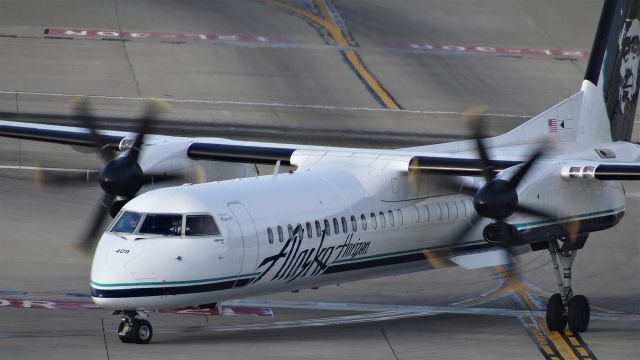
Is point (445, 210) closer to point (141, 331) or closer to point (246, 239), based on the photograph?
point (246, 239)

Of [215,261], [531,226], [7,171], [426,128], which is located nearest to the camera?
[215,261]

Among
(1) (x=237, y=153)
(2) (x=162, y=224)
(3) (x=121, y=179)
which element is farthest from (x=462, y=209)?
(2) (x=162, y=224)

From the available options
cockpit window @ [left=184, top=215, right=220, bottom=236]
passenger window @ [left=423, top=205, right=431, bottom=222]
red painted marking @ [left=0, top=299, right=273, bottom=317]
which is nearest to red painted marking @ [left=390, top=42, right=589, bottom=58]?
passenger window @ [left=423, top=205, right=431, bottom=222]

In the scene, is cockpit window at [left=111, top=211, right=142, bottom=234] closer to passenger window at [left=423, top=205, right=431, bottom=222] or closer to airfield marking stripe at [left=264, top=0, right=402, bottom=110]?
passenger window at [left=423, top=205, right=431, bottom=222]

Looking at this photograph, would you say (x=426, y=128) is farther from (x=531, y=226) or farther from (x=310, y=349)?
(x=310, y=349)

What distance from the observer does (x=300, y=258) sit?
87.7 feet

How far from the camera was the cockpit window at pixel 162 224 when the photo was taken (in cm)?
2502

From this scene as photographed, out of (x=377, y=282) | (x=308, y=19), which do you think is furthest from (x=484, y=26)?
(x=377, y=282)

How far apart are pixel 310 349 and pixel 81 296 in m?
6.44

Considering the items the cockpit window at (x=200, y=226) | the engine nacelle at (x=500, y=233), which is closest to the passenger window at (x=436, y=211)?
the engine nacelle at (x=500, y=233)

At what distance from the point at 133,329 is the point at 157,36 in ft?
118

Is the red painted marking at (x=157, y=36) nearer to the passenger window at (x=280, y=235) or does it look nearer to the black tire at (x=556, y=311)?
the black tire at (x=556, y=311)

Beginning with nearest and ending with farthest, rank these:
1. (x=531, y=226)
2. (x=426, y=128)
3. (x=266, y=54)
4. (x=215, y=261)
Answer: (x=215, y=261), (x=531, y=226), (x=426, y=128), (x=266, y=54)

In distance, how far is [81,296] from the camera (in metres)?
30.0
